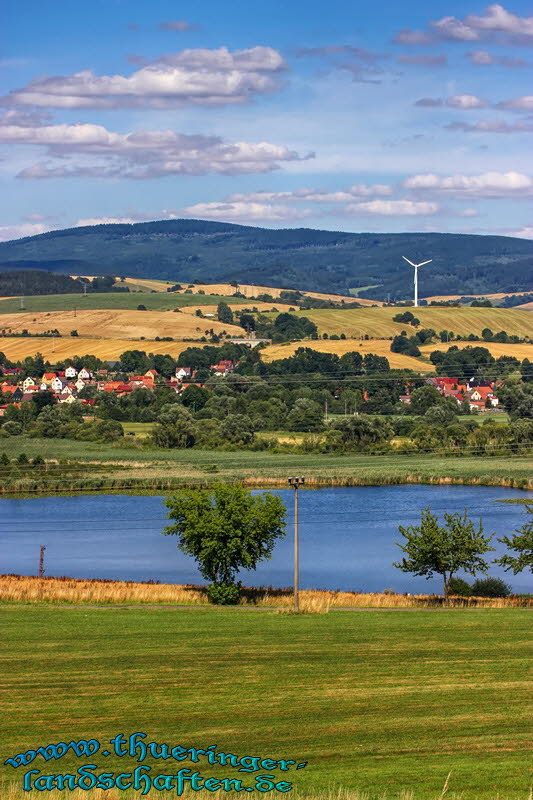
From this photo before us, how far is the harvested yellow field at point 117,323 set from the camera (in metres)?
164

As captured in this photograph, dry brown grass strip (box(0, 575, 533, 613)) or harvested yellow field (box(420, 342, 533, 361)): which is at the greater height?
harvested yellow field (box(420, 342, 533, 361))

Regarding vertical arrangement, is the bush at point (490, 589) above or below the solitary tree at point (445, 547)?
below

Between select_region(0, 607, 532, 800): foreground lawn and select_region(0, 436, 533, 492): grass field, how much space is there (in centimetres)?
3631

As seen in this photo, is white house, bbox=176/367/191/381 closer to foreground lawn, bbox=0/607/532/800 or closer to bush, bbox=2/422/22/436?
bush, bbox=2/422/22/436

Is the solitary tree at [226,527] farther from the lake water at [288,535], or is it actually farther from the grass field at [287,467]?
the grass field at [287,467]

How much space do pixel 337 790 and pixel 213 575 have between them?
77.7 ft

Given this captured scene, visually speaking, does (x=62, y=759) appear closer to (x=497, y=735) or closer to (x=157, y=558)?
(x=497, y=735)

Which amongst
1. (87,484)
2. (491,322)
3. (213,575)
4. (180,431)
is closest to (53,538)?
(87,484)

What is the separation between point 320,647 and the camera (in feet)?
91.5

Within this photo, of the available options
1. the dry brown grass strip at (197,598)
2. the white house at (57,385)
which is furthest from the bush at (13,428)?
the dry brown grass strip at (197,598)

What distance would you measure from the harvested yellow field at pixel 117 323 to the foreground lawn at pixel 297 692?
132m

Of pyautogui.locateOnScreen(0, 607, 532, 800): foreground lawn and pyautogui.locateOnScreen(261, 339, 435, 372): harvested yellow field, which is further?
pyautogui.locateOnScreen(261, 339, 435, 372): harvested yellow field

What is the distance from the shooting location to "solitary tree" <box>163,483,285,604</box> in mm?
38688

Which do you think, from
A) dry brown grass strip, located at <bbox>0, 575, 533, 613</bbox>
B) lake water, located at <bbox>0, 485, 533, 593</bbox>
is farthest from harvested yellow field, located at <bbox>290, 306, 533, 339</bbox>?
dry brown grass strip, located at <bbox>0, 575, 533, 613</bbox>
